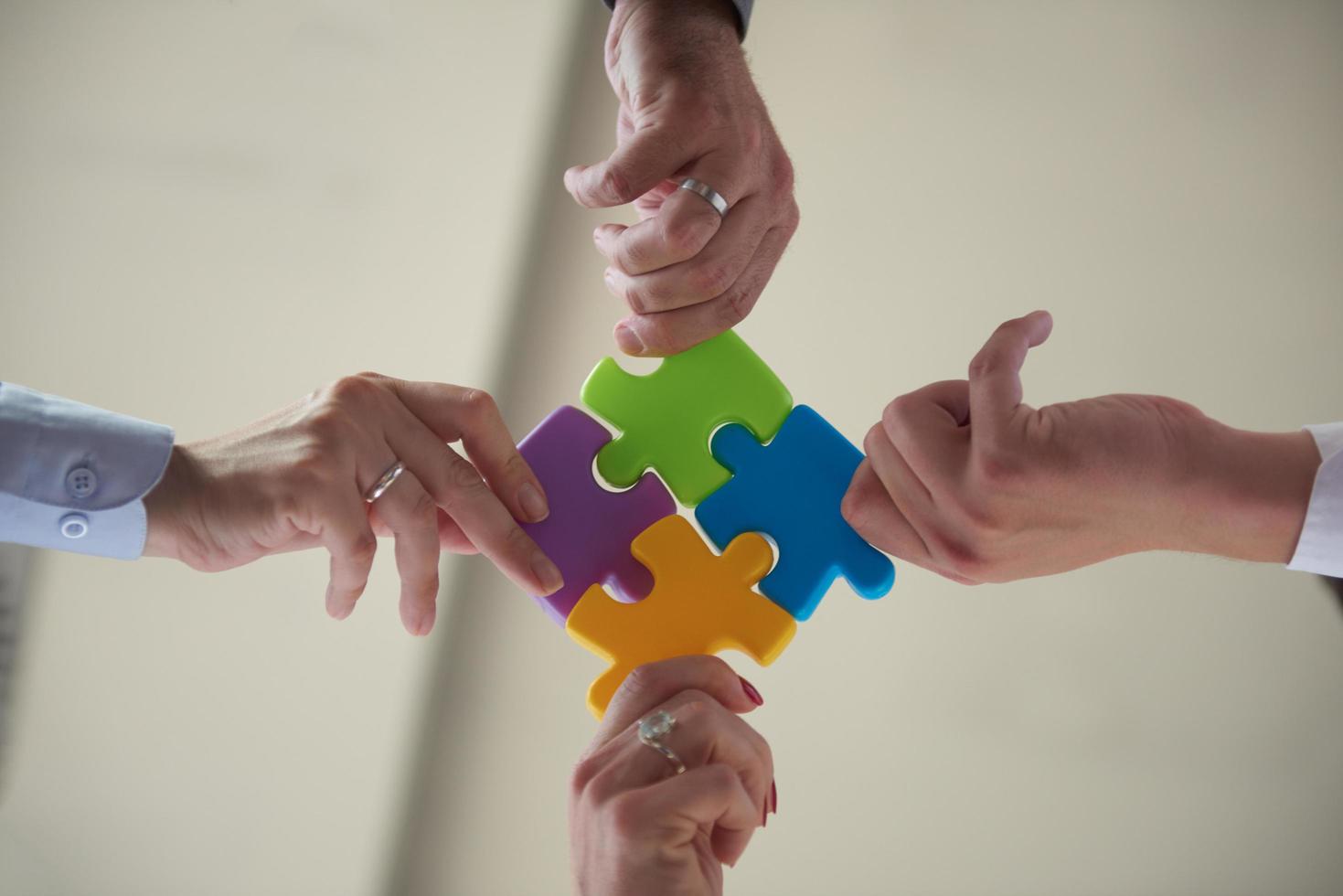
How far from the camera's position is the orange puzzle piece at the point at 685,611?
1.01m

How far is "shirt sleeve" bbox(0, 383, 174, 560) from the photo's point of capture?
3.13ft

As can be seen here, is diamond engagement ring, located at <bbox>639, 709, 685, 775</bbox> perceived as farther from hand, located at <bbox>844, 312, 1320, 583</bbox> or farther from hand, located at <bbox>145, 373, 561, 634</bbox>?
hand, located at <bbox>844, 312, 1320, 583</bbox>

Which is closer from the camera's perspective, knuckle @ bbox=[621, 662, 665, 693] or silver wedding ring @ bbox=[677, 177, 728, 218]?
knuckle @ bbox=[621, 662, 665, 693]

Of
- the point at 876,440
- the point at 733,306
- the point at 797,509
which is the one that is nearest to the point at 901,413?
the point at 876,440

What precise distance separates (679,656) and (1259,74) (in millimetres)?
1625

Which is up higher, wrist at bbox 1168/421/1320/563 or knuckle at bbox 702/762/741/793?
wrist at bbox 1168/421/1320/563

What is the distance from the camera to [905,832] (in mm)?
1765

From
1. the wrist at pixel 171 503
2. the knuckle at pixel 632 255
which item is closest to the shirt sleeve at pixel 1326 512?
the knuckle at pixel 632 255

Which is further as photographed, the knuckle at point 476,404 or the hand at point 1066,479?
the knuckle at point 476,404

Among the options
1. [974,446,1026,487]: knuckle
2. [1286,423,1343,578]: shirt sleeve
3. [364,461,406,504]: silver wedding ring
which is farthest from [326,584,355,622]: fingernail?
[1286,423,1343,578]: shirt sleeve

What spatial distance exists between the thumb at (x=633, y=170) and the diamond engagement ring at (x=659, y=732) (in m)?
0.56

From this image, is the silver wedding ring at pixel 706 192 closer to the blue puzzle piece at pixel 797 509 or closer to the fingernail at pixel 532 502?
the blue puzzle piece at pixel 797 509

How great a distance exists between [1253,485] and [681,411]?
1.86 ft

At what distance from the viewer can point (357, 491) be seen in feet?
3.29
